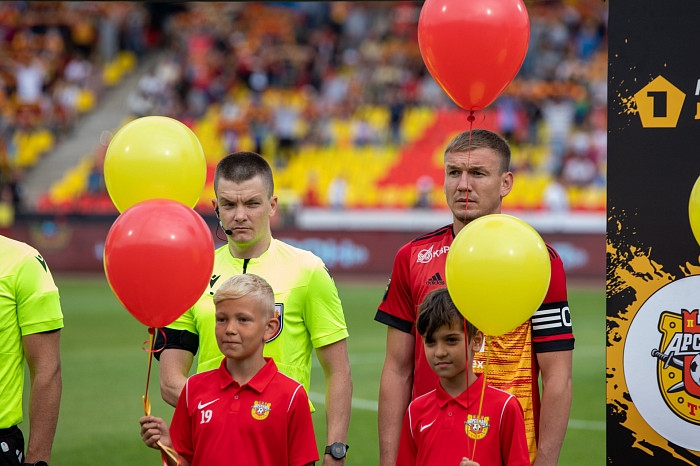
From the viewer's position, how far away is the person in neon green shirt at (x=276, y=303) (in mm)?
4043

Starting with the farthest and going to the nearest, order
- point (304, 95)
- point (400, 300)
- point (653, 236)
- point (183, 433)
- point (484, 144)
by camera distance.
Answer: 1. point (304, 95)
2. point (653, 236)
3. point (400, 300)
4. point (484, 144)
5. point (183, 433)

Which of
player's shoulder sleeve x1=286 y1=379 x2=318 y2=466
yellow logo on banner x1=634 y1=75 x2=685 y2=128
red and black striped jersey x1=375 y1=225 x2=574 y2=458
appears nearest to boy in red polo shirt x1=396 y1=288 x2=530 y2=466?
red and black striped jersey x1=375 y1=225 x2=574 y2=458

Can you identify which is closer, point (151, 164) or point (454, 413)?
point (454, 413)

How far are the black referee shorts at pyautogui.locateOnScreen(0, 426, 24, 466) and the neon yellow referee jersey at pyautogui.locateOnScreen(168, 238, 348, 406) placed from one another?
85cm

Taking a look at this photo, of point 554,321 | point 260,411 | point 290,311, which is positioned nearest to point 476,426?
point 554,321

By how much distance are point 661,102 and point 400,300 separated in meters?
1.62

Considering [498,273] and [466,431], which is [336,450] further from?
[498,273]

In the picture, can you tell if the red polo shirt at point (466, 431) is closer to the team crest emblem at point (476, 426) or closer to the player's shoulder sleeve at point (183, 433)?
the team crest emblem at point (476, 426)

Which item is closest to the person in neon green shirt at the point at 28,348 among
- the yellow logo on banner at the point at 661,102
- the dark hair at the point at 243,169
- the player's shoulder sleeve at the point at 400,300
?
the dark hair at the point at 243,169

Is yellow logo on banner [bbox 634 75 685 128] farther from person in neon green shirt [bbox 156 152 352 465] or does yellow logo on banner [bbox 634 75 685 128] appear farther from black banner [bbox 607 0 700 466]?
person in neon green shirt [bbox 156 152 352 465]

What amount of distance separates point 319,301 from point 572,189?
19.0 metres

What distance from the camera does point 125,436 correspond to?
26.9 feet

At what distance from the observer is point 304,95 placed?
2744 centimetres

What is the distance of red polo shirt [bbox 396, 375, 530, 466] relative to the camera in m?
3.47
